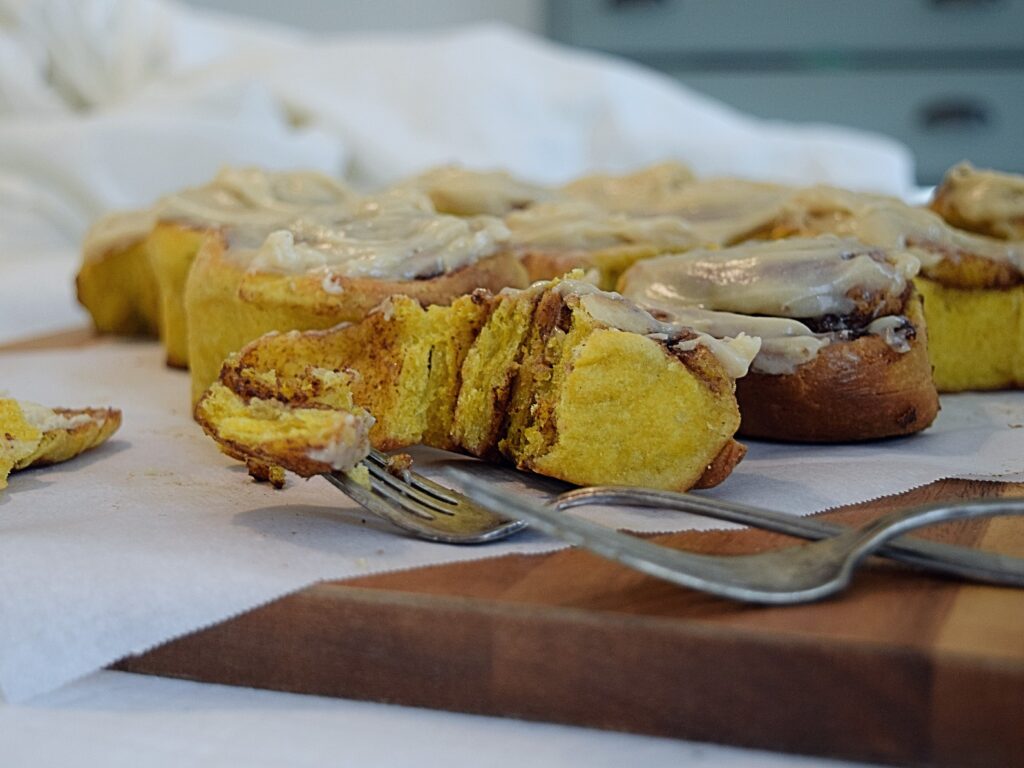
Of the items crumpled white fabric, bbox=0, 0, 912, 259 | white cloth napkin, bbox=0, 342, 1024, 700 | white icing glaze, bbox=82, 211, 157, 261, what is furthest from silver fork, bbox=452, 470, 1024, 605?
crumpled white fabric, bbox=0, 0, 912, 259

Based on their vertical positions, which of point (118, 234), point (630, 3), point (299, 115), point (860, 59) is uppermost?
point (630, 3)

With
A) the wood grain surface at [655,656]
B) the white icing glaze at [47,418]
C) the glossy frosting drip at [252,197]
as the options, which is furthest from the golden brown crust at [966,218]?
the white icing glaze at [47,418]

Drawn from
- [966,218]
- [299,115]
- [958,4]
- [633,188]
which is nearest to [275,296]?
[633,188]

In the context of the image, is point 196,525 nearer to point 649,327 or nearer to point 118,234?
point 649,327

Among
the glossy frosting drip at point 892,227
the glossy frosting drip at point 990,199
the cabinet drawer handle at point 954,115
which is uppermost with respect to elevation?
the cabinet drawer handle at point 954,115

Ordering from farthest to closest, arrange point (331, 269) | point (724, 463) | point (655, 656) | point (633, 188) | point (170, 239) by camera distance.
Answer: point (633, 188)
point (170, 239)
point (331, 269)
point (724, 463)
point (655, 656)

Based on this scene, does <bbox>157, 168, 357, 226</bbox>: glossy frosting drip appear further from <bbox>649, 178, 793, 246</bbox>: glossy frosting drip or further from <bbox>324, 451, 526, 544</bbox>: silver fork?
<bbox>324, 451, 526, 544</bbox>: silver fork

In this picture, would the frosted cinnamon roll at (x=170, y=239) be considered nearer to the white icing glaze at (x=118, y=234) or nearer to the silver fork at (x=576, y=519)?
the white icing glaze at (x=118, y=234)

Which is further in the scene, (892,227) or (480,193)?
(480,193)
